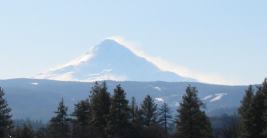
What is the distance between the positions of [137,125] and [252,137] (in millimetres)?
24893

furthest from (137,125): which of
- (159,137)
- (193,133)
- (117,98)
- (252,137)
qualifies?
(252,137)

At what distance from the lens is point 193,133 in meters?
69.1

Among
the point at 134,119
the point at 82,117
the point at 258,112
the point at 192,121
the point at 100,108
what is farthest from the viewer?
the point at 134,119

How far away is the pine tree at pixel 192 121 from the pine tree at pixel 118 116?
727cm

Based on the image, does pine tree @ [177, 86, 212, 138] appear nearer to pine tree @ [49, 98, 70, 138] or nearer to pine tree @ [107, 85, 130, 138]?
pine tree @ [107, 85, 130, 138]

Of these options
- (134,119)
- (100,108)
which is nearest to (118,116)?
(100,108)

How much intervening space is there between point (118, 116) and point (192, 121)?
906cm

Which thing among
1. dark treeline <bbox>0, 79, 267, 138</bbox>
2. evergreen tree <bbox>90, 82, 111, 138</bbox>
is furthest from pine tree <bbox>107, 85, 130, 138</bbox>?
evergreen tree <bbox>90, 82, 111, 138</bbox>

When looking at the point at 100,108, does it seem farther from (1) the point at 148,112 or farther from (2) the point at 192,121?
(1) the point at 148,112

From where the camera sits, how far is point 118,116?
73.9 m

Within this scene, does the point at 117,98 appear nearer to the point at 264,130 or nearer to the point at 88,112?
the point at 88,112

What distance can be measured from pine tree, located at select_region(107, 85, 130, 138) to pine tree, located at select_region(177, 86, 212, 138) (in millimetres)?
7268

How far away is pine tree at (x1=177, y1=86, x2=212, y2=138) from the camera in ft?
226

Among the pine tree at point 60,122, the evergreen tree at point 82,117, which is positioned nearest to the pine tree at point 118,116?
the evergreen tree at point 82,117
